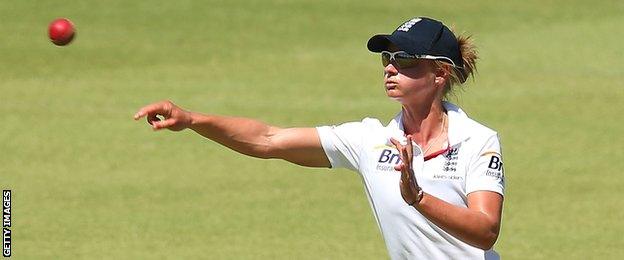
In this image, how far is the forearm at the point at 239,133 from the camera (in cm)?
746

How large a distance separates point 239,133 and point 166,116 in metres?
0.61

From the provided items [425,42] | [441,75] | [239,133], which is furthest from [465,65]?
[239,133]

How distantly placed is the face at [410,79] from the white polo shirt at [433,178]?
0.21m

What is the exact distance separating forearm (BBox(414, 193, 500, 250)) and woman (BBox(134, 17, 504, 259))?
18 millimetres

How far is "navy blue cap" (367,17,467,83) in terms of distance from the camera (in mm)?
7160

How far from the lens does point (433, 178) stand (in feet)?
23.2

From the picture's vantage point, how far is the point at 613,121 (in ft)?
56.0

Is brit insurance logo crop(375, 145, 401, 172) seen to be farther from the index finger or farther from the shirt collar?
the index finger

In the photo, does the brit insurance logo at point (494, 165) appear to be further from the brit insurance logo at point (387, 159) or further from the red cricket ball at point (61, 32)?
the red cricket ball at point (61, 32)

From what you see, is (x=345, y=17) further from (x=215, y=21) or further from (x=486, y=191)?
(x=486, y=191)

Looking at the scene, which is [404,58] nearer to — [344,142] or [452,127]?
[452,127]

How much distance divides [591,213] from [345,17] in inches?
392

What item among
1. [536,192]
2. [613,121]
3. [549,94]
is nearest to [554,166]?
[536,192]

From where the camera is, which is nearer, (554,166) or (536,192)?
(536,192)
